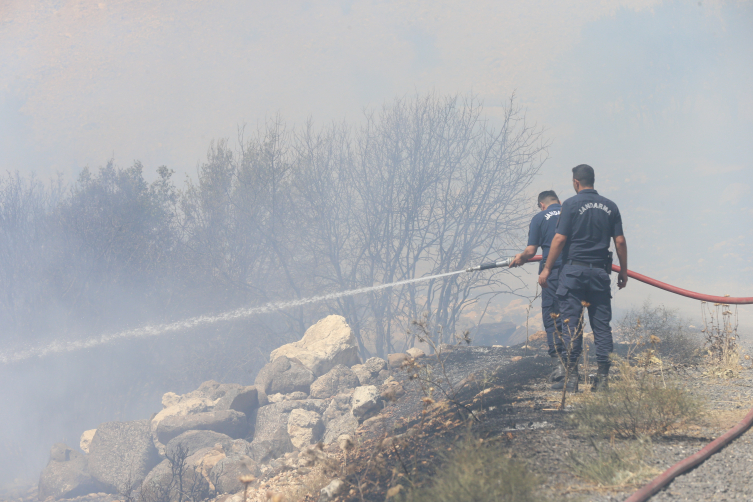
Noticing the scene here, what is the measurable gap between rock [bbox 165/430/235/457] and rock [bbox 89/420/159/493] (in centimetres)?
89

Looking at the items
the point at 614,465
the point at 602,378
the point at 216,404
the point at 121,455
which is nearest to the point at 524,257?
the point at 602,378

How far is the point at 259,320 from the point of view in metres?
20.5

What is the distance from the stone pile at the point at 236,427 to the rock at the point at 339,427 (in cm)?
2

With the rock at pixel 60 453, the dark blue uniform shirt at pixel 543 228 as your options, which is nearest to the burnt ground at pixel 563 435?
the dark blue uniform shirt at pixel 543 228

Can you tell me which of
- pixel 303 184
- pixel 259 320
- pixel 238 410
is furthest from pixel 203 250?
pixel 238 410

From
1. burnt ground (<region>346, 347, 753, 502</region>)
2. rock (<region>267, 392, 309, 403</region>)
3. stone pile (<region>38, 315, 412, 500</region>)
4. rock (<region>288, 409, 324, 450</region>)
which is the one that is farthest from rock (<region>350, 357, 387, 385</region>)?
burnt ground (<region>346, 347, 753, 502</region>)

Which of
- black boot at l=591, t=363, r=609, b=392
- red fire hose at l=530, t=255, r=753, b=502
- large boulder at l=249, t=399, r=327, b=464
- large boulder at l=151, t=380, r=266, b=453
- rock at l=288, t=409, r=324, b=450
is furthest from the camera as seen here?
large boulder at l=151, t=380, r=266, b=453

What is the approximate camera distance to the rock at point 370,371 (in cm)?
1073

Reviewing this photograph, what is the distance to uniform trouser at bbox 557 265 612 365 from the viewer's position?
13.6 feet

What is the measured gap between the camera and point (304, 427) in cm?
899

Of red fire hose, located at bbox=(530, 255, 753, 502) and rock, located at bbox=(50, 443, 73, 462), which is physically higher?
red fire hose, located at bbox=(530, 255, 753, 502)

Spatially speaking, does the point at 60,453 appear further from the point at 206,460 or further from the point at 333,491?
the point at 333,491

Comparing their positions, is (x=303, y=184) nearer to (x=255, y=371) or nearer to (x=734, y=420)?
(x=255, y=371)

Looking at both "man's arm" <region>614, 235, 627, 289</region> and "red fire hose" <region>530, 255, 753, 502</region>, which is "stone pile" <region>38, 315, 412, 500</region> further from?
"red fire hose" <region>530, 255, 753, 502</region>
